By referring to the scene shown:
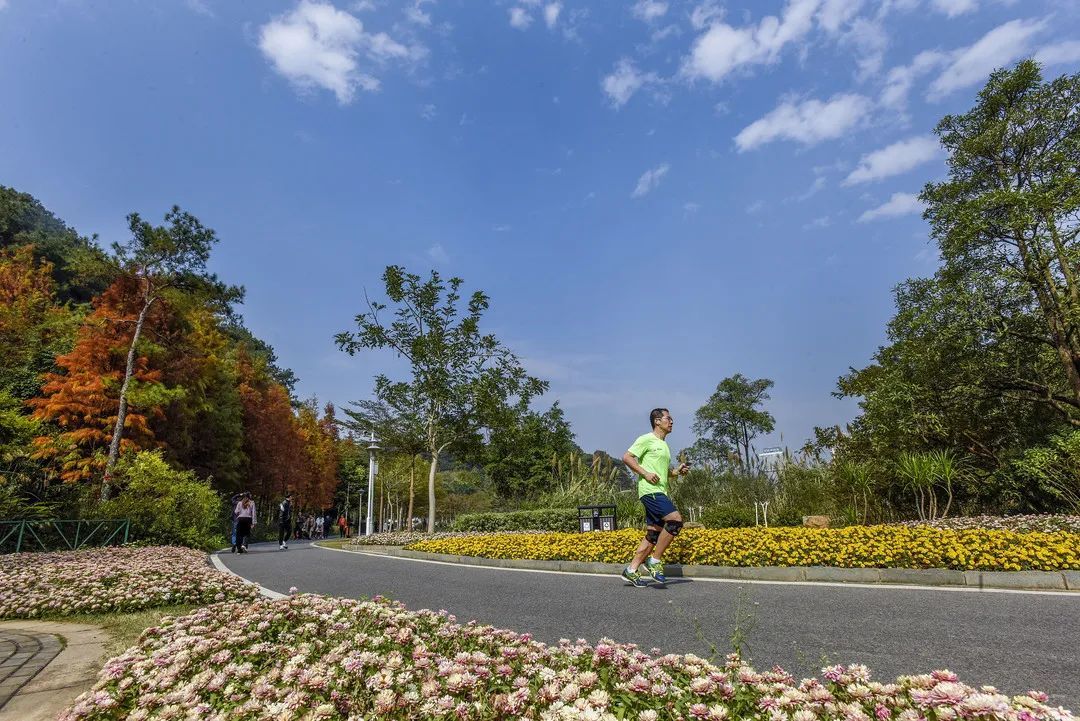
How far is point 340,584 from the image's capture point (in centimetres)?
737

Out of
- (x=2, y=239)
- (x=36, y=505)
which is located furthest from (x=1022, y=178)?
(x=2, y=239)

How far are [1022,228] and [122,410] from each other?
85.5 ft

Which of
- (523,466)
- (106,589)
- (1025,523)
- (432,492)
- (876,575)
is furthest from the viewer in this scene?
(523,466)

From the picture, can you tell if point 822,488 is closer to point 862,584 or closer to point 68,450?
point 862,584

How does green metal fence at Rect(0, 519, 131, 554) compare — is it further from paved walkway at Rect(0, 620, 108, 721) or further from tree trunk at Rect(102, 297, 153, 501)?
paved walkway at Rect(0, 620, 108, 721)

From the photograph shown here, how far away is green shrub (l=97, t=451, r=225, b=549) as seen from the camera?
45.0 feet

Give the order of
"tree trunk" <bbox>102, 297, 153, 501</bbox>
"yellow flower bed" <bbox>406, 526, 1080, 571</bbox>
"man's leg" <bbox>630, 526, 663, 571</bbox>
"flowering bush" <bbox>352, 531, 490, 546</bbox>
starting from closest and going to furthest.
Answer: "yellow flower bed" <bbox>406, 526, 1080, 571</bbox> < "man's leg" <bbox>630, 526, 663, 571</bbox> < "tree trunk" <bbox>102, 297, 153, 501</bbox> < "flowering bush" <bbox>352, 531, 490, 546</bbox>

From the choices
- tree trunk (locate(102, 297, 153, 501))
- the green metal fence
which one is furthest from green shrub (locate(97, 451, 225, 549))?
the green metal fence

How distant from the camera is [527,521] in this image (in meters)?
16.1

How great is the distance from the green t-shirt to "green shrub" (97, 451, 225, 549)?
543 inches

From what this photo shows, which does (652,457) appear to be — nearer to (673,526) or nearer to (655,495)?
(655,495)

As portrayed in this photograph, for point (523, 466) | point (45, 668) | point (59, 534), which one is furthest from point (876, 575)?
point (523, 466)

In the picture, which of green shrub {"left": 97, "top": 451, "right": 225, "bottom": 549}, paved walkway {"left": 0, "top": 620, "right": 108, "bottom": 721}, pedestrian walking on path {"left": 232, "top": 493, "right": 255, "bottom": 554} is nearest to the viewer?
paved walkway {"left": 0, "top": 620, "right": 108, "bottom": 721}

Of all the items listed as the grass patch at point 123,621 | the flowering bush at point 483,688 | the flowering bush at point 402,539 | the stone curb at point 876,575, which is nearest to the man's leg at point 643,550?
the stone curb at point 876,575
